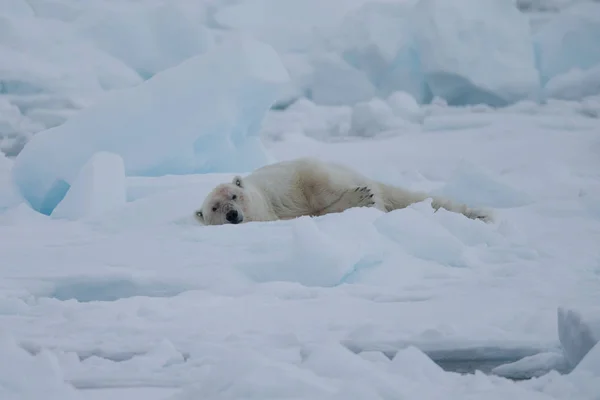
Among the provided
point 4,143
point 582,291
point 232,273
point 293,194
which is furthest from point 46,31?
point 582,291

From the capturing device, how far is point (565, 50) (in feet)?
38.9

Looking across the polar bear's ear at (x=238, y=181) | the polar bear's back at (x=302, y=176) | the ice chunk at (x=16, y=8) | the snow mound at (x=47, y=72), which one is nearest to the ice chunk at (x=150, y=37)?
the snow mound at (x=47, y=72)

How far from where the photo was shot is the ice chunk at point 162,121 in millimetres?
5336

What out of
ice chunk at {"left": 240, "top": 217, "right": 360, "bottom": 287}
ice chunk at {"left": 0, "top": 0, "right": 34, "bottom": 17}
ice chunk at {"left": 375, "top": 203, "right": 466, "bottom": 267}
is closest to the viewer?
ice chunk at {"left": 240, "top": 217, "right": 360, "bottom": 287}

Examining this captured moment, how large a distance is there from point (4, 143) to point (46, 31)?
13.2 feet

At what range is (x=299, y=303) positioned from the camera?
206 centimetres

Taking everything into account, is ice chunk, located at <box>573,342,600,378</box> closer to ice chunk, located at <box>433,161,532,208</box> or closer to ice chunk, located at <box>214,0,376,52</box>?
ice chunk, located at <box>433,161,532,208</box>

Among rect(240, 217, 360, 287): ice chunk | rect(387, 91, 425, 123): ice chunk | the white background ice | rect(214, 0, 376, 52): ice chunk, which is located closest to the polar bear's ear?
the white background ice

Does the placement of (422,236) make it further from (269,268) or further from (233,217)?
(233,217)

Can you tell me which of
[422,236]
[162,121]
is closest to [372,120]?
[162,121]

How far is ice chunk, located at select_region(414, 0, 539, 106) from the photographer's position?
11.2 metres

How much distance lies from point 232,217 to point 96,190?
130cm

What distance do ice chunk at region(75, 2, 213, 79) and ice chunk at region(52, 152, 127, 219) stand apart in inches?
301

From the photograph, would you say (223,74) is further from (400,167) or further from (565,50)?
(565,50)
